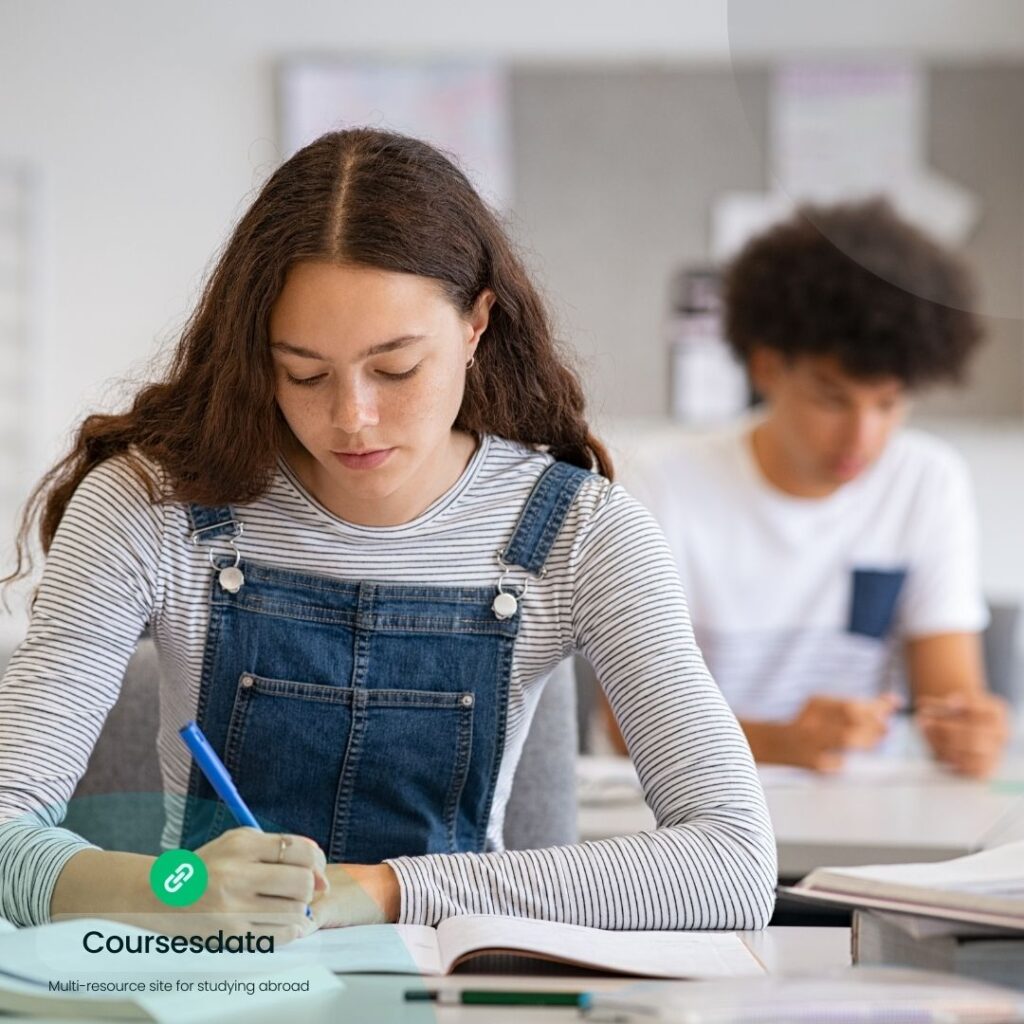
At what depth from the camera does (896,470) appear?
2441mm

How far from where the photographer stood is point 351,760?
1.26m

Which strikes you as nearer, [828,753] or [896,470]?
[828,753]

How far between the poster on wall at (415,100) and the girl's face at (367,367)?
239 centimetres

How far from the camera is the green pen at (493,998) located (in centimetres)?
82

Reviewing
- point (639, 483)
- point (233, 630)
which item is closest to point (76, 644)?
point (233, 630)

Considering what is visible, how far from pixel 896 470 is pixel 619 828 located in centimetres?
107

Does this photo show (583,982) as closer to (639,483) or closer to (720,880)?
(720,880)

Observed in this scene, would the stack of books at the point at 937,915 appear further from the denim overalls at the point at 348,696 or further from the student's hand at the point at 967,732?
the student's hand at the point at 967,732

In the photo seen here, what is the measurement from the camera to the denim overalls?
1252 millimetres

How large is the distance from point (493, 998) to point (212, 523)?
584 mm

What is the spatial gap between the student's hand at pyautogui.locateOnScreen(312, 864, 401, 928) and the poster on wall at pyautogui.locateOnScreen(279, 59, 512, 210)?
8.87 ft

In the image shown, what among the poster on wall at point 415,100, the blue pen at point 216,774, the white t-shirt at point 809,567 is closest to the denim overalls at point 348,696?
the blue pen at point 216,774

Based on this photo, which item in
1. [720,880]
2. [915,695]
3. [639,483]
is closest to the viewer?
[720,880]

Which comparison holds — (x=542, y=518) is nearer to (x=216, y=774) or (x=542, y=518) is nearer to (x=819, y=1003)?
(x=216, y=774)
